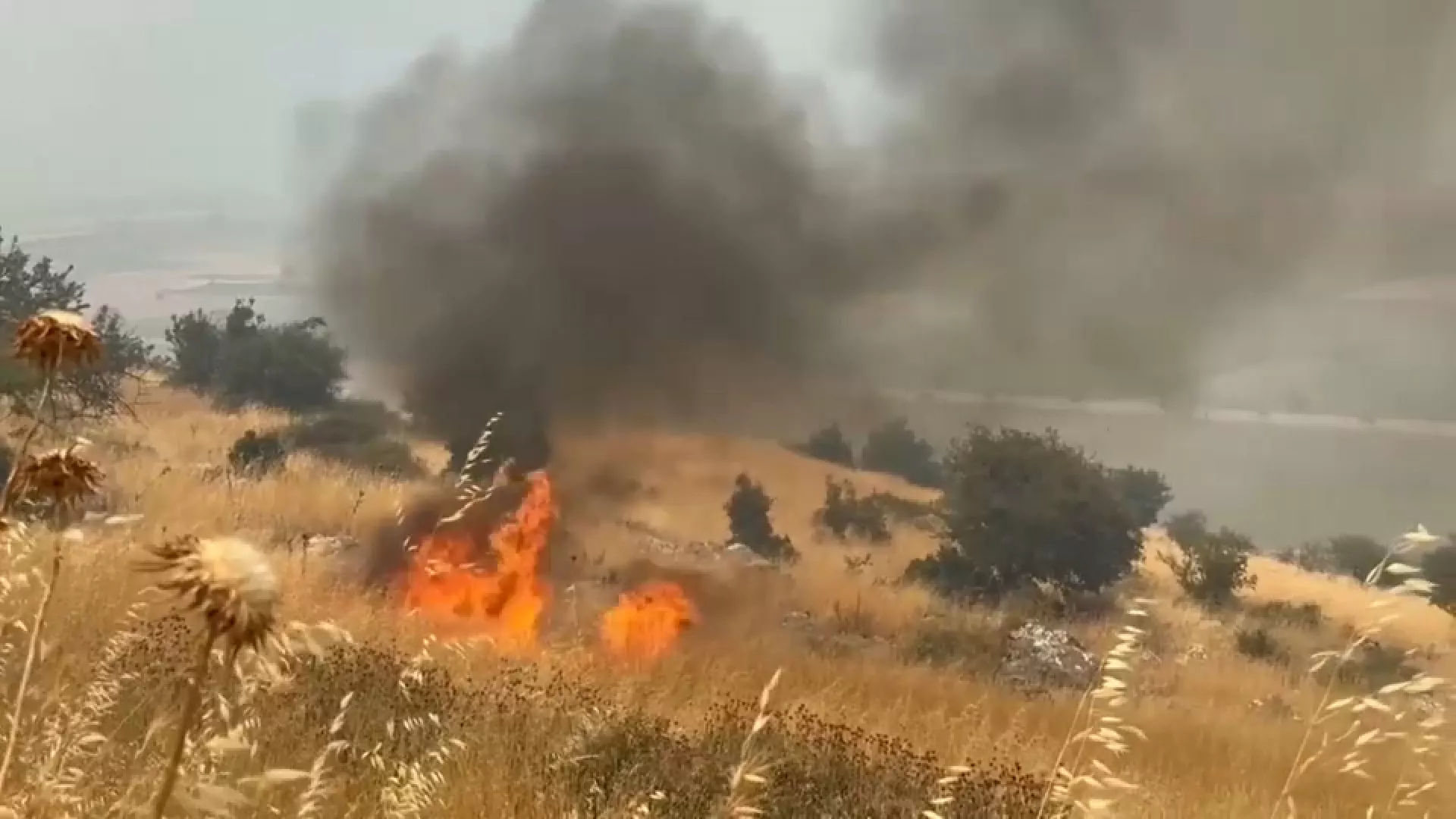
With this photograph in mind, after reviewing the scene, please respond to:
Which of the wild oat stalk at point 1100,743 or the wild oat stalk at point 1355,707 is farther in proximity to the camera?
the wild oat stalk at point 1355,707

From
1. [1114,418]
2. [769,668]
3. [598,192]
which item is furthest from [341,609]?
[1114,418]

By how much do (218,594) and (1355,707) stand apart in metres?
2.83

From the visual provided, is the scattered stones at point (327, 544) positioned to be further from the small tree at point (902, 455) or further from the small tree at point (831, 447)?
the small tree at point (902, 455)

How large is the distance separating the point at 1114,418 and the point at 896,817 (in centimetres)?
336

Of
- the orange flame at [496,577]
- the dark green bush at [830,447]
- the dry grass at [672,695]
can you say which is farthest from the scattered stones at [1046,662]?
the orange flame at [496,577]

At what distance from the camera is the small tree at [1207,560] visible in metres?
4.99

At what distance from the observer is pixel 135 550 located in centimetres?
366

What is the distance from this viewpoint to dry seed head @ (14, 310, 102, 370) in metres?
Result: 0.96

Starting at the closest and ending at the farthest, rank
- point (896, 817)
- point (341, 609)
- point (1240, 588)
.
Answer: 1. point (896, 817)
2. point (341, 609)
3. point (1240, 588)

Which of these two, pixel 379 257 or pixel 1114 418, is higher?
pixel 379 257

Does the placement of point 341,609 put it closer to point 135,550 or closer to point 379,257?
point 135,550

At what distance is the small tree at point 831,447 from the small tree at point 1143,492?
1367 mm

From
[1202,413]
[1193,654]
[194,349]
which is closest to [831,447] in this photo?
[1202,413]

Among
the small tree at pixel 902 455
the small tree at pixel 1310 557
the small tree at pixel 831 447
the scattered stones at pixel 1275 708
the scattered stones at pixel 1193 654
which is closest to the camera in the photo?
the scattered stones at pixel 1275 708
